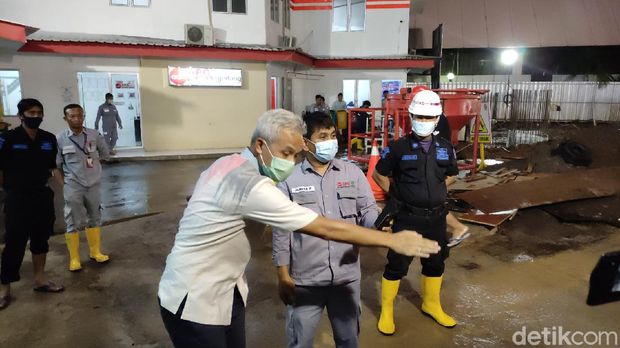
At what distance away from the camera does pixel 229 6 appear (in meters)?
14.0

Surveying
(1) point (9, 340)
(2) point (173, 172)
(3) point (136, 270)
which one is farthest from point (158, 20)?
(1) point (9, 340)

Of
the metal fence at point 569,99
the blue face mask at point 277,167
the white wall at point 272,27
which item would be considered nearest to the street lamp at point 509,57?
the metal fence at point 569,99

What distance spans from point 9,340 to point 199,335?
2640mm

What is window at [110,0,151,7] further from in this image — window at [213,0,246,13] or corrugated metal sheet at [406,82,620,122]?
corrugated metal sheet at [406,82,620,122]

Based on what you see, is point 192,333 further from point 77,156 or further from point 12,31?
point 12,31

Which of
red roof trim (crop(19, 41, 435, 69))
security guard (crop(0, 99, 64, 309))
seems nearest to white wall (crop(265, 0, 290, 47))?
red roof trim (crop(19, 41, 435, 69))

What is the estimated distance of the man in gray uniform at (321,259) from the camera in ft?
7.77

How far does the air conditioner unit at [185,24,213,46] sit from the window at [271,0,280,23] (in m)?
2.94

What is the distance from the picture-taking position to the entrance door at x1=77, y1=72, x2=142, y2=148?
1311 cm

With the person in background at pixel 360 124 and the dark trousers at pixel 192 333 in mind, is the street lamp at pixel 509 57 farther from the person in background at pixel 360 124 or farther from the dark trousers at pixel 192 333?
the dark trousers at pixel 192 333

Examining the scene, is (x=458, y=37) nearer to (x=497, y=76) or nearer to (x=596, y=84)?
(x=497, y=76)

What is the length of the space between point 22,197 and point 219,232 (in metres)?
3.22

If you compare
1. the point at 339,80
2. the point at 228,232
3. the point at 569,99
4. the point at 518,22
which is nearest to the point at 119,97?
the point at 339,80

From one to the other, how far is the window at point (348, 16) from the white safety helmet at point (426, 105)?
1576cm
